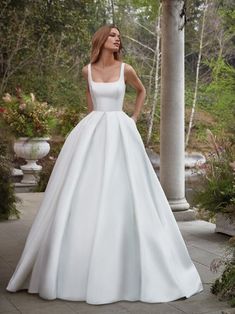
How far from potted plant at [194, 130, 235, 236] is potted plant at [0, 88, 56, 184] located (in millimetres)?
4426

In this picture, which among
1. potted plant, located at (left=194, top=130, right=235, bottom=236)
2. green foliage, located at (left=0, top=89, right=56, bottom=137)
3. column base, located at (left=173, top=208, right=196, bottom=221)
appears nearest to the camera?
potted plant, located at (left=194, top=130, right=235, bottom=236)

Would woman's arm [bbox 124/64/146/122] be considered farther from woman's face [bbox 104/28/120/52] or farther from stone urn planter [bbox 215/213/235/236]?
stone urn planter [bbox 215/213/235/236]

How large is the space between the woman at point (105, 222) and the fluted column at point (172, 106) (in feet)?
7.99

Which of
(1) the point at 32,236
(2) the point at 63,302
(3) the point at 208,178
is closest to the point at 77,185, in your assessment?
(1) the point at 32,236

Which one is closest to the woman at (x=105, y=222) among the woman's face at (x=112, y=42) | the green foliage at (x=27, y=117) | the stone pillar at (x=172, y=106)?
the woman's face at (x=112, y=42)

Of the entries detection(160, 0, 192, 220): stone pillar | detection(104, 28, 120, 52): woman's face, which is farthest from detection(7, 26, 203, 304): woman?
detection(160, 0, 192, 220): stone pillar

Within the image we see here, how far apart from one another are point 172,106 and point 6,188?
84.1 inches

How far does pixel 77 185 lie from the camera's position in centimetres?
345

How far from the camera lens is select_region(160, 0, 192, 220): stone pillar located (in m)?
6.07

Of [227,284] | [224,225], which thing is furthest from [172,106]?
[227,284]

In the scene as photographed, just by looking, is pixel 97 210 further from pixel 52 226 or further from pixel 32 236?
pixel 32 236

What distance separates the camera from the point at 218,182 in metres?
5.34

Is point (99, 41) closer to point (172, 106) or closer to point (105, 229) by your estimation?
point (105, 229)

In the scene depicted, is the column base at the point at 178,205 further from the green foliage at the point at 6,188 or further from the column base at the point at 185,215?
the green foliage at the point at 6,188
